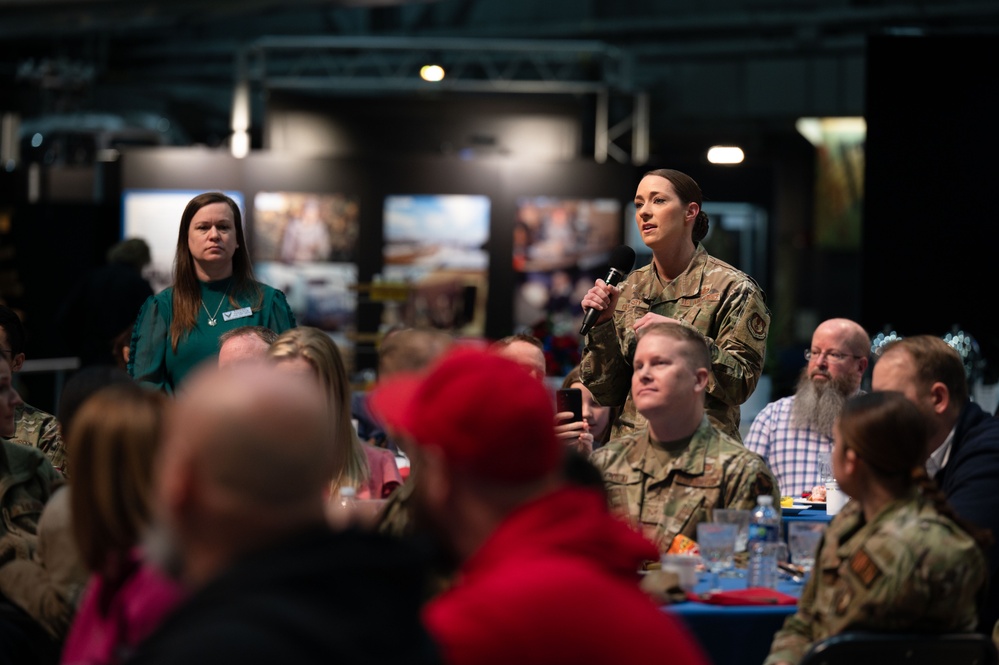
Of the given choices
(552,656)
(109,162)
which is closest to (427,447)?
(552,656)

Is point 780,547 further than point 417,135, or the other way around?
point 417,135

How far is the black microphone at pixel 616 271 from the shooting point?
170 inches

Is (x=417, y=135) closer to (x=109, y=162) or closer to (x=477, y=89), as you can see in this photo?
(x=477, y=89)

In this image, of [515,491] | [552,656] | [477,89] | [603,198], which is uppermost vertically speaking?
[477,89]

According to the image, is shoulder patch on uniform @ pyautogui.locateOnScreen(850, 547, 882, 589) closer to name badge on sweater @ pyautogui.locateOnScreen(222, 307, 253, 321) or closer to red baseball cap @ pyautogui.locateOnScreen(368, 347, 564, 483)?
red baseball cap @ pyautogui.locateOnScreen(368, 347, 564, 483)

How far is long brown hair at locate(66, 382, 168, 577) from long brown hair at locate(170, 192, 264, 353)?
8.53 ft

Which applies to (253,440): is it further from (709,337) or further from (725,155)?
(725,155)

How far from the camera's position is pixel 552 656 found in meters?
1.60

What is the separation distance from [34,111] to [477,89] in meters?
7.41

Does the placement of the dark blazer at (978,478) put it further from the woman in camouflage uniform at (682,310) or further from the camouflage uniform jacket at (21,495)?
the camouflage uniform jacket at (21,495)

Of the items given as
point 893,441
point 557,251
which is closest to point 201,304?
point 893,441

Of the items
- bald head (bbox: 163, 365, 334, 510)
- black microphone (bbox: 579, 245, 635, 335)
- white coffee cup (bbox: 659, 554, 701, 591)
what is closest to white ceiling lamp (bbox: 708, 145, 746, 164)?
black microphone (bbox: 579, 245, 635, 335)

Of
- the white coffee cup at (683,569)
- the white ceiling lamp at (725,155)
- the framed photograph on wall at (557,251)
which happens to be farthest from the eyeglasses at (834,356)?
the framed photograph on wall at (557,251)

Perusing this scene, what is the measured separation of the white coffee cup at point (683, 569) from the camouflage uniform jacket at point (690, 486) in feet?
1.04
